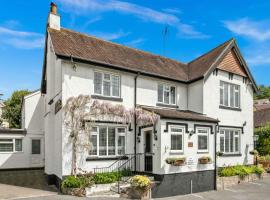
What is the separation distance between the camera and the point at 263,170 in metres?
20.8

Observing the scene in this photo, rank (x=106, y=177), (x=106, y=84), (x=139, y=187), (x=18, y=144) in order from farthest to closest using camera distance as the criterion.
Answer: (x=18, y=144) → (x=106, y=84) → (x=106, y=177) → (x=139, y=187)

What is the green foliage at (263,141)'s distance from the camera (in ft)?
84.0

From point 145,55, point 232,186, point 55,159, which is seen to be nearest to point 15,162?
point 55,159

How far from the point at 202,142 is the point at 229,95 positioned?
5608mm

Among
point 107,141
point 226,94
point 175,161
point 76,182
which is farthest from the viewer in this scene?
point 226,94

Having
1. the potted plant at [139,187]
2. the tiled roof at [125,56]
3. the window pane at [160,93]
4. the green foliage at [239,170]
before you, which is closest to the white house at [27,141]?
the tiled roof at [125,56]

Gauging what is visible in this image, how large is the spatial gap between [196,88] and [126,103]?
5679 millimetres

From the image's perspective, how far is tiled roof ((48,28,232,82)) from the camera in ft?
53.5

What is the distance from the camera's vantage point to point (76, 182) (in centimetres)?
1356

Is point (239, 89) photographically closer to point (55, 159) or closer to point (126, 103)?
point (126, 103)

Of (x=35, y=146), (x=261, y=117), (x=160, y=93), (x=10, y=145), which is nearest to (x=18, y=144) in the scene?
(x=10, y=145)

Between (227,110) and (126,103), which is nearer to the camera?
(126,103)

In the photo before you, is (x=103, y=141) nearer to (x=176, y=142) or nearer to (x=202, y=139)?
(x=176, y=142)

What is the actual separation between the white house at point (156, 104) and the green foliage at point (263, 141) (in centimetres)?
492
